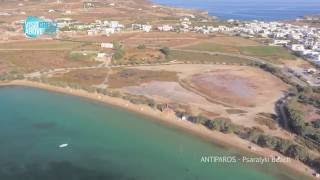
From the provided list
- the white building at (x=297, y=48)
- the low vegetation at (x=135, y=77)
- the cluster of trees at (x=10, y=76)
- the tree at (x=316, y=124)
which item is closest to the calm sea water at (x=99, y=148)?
the low vegetation at (x=135, y=77)

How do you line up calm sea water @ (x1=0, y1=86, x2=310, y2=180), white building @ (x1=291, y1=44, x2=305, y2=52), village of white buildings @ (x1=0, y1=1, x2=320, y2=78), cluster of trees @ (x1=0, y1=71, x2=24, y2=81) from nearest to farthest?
calm sea water @ (x1=0, y1=86, x2=310, y2=180) < cluster of trees @ (x1=0, y1=71, x2=24, y2=81) < white building @ (x1=291, y1=44, x2=305, y2=52) < village of white buildings @ (x1=0, y1=1, x2=320, y2=78)

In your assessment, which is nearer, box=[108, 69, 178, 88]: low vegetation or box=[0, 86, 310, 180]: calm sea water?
box=[0, 86, 310, 180]: calm sea water

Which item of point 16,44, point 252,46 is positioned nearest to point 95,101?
point 16,44

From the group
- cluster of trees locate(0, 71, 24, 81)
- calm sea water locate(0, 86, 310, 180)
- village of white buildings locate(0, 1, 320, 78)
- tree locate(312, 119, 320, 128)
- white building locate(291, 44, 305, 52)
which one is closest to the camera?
calm sea water locate(0, 86, 310, 180)

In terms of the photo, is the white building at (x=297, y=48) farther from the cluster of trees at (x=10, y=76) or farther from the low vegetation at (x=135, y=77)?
the cluster of trees at (x=10, y=76)

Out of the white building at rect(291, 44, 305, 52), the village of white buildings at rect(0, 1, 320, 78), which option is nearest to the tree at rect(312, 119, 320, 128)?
the village of white buildings at rect(0, 1, 320, 78)

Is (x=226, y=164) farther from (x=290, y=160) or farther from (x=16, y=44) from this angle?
(x=16, y=44)

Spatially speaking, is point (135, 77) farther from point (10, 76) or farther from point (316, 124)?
point (316, 124)

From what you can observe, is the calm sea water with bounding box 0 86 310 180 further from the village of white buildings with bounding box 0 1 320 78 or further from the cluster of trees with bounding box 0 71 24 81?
the village of white buildings with bounding box 0 1 320 78

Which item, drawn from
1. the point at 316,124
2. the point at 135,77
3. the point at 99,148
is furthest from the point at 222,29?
the point at 99,148
